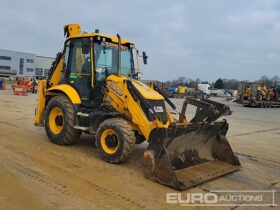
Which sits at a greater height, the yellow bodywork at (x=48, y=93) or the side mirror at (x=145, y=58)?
the side mirror at (x=145, y=58)

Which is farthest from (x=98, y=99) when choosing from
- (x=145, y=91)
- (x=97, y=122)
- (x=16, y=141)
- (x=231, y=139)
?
(x=231, y=139)

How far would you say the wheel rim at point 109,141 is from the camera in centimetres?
671

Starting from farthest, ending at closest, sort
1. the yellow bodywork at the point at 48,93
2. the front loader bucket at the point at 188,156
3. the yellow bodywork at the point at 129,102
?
the yellow bodywork at the point at 48,93 < the yellow bodywork at the point at 129,102 < the front loader bucket at the point at 188,156

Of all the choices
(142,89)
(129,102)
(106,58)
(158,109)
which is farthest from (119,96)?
(106,58)

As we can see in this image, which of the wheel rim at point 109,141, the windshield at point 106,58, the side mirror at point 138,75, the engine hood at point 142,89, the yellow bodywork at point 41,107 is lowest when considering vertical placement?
the wheel rim at point 109,141

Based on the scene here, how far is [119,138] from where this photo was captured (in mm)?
6527

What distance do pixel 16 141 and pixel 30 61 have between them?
11442 centimetres

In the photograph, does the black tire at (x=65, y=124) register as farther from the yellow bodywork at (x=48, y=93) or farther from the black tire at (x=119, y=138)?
the black tire at (x=119, y=138)

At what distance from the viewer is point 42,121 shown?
351 inches

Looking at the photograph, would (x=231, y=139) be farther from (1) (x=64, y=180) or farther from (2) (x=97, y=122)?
(1) (x=64, y=180)

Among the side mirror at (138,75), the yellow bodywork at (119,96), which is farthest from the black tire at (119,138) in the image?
the side mirror at (138,75)

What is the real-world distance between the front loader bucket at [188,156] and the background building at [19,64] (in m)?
103

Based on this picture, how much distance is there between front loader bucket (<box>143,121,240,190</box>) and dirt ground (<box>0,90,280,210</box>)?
0.56 ft

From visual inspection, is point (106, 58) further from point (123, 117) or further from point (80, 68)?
point (123, 117)
